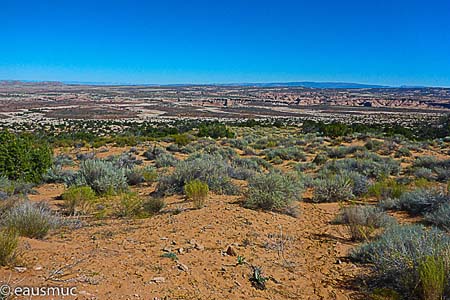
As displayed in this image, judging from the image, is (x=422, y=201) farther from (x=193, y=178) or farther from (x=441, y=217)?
(x=193, y=178)

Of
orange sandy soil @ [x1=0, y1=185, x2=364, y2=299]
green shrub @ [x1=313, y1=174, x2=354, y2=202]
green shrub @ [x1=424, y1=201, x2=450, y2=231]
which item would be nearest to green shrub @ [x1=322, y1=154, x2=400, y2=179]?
green shrub @ [x1=313, y1=174, x2=354, y2=202]

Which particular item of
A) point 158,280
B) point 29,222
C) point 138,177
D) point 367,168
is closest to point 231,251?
point 158,280

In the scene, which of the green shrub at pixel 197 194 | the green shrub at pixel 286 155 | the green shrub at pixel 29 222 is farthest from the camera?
the green shrub at pixel 286 155

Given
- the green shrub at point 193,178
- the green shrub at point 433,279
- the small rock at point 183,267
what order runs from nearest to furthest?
the green shrub at point 433,279 < the small rock at point 183,267 < the green shrub at point 193,178

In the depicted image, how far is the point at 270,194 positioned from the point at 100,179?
200 inches

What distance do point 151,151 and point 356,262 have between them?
16003mm

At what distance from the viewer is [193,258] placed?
5.42 metres

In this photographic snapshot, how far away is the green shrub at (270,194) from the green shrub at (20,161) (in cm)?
825

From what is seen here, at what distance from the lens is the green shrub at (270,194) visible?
8.74 metres

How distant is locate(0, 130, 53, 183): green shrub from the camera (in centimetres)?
1244

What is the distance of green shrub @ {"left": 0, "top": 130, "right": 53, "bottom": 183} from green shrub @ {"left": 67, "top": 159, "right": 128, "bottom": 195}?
249cm

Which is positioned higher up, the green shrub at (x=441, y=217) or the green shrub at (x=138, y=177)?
the green shrub at (x=441, y=217)

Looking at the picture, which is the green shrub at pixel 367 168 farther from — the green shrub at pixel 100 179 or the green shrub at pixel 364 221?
the green shrub at pixel 100 179

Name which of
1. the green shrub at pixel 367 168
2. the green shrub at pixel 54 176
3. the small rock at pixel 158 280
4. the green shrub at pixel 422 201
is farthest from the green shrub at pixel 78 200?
the green shrub at pixel 367 168
